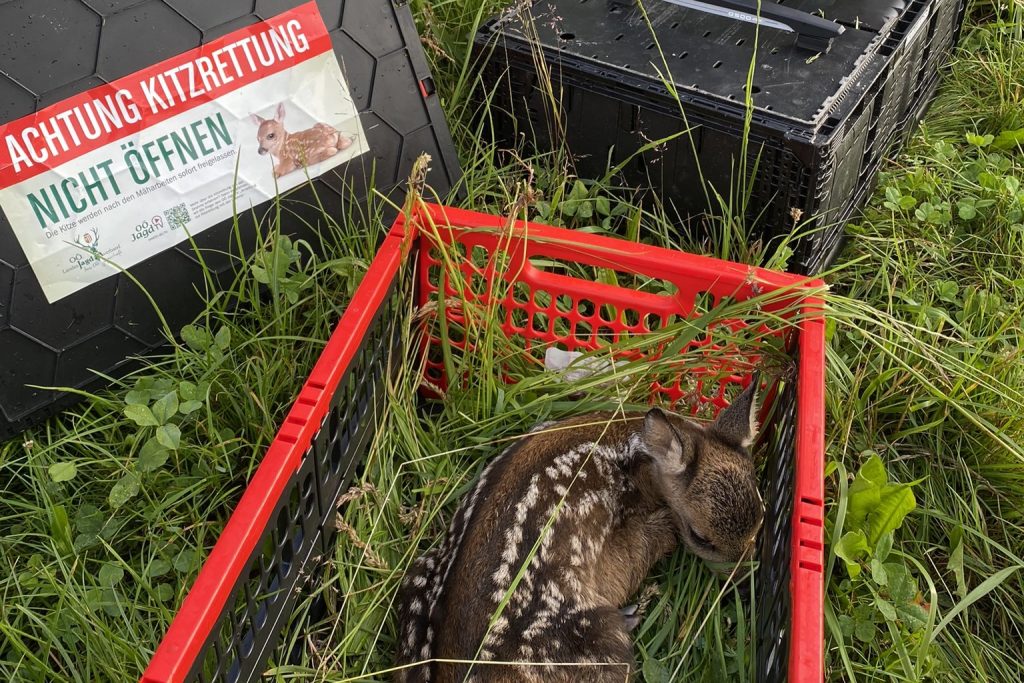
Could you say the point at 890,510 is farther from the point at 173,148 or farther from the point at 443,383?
the point at 173,148

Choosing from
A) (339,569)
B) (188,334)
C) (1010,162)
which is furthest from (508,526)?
(1010,162)

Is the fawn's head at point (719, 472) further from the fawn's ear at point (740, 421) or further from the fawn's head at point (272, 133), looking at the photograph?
the fawn's head at point (272, 133)

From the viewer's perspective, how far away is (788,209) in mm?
3107

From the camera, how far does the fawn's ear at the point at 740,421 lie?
105 inches

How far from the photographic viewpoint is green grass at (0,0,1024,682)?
101 inches

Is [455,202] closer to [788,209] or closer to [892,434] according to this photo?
[788,209]

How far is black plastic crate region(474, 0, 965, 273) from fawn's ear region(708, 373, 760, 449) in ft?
1.84

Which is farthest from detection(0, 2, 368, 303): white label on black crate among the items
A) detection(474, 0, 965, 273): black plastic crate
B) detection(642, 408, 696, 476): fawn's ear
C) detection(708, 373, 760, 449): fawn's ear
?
detection(708, 373, 760, 449): fawn's ear

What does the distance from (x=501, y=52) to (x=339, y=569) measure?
1.79 m

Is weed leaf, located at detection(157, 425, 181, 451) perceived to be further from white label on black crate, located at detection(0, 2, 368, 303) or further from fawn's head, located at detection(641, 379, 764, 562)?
fawn's head, located at detection(641, 379, 764, 562)

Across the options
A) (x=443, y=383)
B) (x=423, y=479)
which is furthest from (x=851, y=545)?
(x=443, y=383)

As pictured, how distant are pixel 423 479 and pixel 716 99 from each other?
1439 millimetres

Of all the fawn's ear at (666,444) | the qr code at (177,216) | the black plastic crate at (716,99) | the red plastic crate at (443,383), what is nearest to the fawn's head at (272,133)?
the qr code at (177,216)

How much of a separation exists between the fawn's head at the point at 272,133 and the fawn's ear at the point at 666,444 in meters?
1.41
